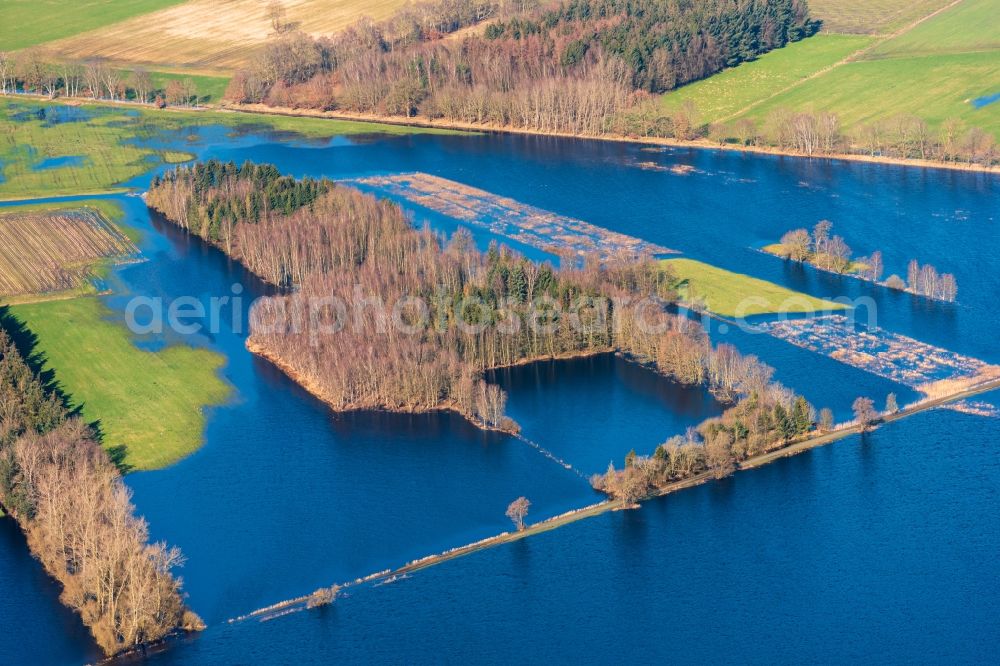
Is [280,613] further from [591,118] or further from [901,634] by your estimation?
[591,118]

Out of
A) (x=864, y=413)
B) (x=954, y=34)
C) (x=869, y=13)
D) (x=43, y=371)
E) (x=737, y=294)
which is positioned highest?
(x=869, y=13)

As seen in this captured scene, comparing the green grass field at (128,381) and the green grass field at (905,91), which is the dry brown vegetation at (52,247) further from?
the green grass field at (905,91)

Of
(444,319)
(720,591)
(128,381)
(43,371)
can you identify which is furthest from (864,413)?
(43,371)

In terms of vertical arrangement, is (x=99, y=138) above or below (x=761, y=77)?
below

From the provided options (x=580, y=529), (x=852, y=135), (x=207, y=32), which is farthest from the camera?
(x=207, y=32)

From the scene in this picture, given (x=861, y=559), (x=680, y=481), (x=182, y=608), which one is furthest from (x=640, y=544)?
(x=182, y=608)

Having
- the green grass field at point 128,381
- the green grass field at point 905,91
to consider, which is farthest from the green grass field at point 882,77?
the green grass field at point 128,381

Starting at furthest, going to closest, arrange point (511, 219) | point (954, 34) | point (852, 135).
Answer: point (954, 34) < point (852, 135) < point (511, 219)

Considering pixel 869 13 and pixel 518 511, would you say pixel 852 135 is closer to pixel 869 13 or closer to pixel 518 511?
pixel 869 13
